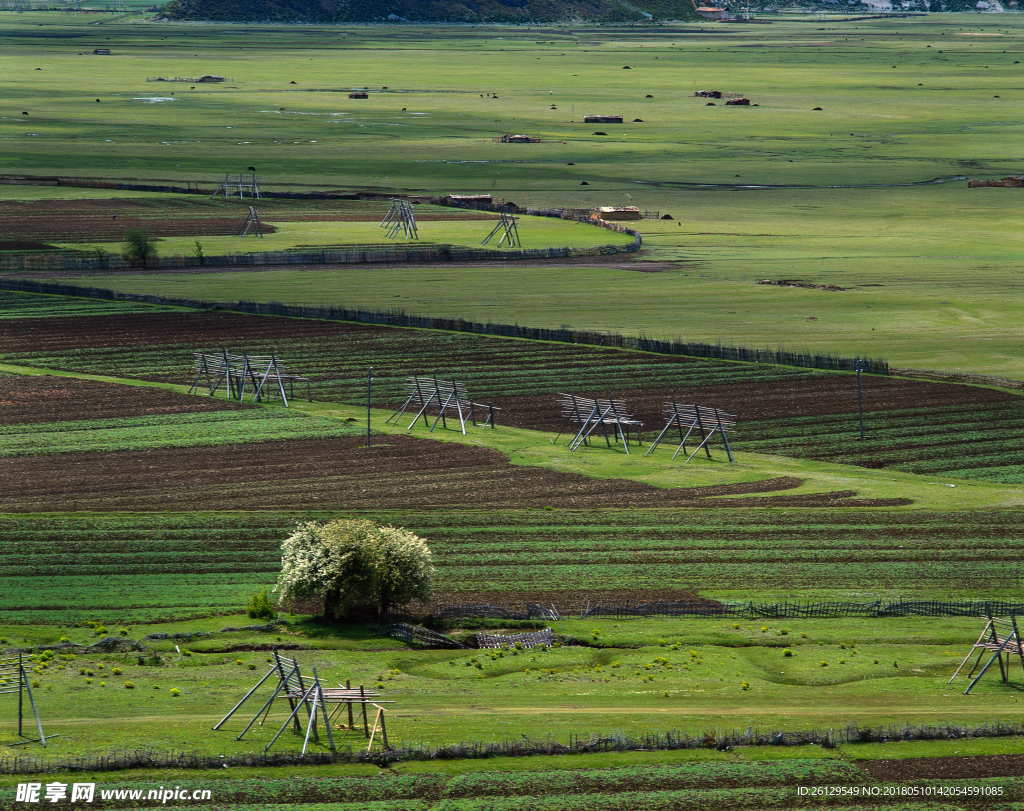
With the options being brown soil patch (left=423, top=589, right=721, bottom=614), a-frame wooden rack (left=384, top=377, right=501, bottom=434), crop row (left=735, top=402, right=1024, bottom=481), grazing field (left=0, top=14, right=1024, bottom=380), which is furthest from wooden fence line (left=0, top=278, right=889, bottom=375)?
brown soil patch (left=423, top=589, right=721, bottom=614)

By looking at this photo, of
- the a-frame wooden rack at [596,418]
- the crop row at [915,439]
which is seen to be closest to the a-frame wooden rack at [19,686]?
the a-frame wooden rack at [596,418]

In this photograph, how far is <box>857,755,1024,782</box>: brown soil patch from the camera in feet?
95.7

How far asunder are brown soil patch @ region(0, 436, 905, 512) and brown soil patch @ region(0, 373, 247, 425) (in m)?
6.57

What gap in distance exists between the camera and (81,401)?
214 ft

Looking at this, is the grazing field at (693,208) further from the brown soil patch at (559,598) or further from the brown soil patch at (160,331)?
the brown soil patch at (559,598)

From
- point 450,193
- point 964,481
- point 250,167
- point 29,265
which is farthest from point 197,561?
point 250,167

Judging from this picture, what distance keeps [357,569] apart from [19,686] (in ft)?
37.1

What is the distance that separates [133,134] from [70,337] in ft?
357

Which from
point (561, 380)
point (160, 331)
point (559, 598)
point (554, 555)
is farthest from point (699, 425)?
point (160, 331)

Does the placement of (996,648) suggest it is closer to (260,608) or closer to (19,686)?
(260,608)

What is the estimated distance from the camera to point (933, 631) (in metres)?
39.7

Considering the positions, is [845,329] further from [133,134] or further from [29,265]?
[133,134]

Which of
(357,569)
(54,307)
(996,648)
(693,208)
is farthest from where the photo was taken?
(693,208)

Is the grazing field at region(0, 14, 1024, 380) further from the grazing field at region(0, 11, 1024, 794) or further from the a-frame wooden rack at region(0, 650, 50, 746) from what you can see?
the a-frame wooden rack at region(0, 650, 50, 746)
